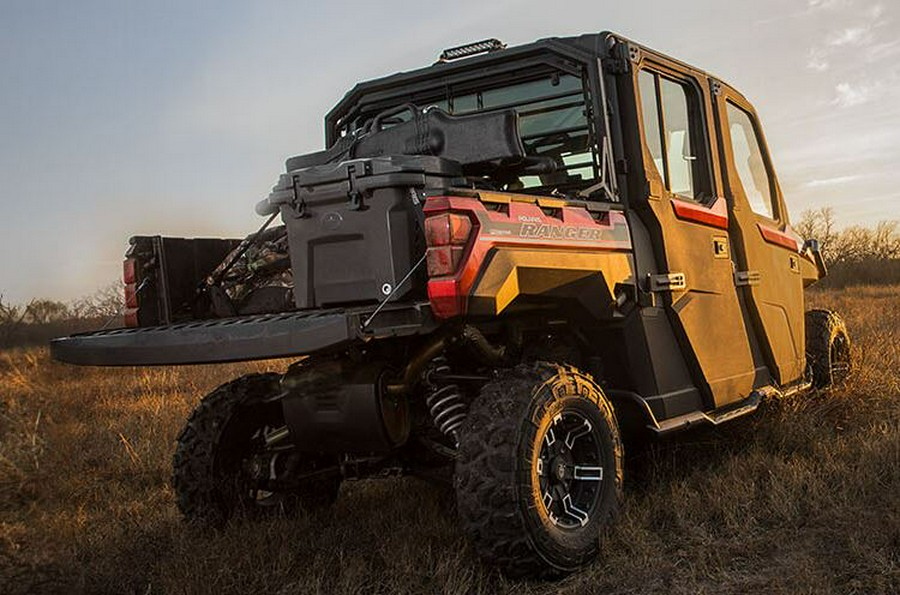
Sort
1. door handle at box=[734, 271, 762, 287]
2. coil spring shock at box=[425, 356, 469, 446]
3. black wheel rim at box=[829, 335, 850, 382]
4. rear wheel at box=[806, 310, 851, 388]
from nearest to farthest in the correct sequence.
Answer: coil spring shock at box=[425, 356, 469, 446]
door handle at box=[734, 271, 762, 287]
rear wheel at box=[806, 310, 851, 388]
black wheel rim at box=[829, 335, 850, 382]

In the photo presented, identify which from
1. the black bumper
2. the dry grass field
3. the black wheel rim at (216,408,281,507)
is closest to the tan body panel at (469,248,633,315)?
the black bumper

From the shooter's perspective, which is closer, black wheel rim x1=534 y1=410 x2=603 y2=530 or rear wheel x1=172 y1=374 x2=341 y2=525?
black wheel rim x1=534 y1=410 x2=603 y2=530

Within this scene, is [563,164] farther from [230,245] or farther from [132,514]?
[132,514]

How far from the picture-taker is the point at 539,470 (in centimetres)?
415

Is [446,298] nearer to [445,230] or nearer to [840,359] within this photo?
[445,230]

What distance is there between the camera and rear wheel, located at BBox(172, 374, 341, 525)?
5027 millimetres

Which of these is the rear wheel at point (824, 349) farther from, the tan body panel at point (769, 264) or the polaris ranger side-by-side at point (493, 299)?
the polaris ranger side-by-side at point (493, 299)

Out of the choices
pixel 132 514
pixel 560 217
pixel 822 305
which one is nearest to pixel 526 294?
pixel 560 217

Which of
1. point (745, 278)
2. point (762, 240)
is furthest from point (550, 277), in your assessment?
point (762, 240)

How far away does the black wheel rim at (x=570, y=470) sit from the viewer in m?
4.24

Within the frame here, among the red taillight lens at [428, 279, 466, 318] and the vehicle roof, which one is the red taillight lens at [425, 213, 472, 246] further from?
the vehicle roof

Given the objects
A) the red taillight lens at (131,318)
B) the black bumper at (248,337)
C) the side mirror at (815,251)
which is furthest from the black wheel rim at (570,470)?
the side mirror at (815,251)

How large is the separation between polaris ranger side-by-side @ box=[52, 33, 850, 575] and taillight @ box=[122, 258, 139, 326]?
2 centimetres

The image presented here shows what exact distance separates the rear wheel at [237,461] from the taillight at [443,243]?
1744mm
